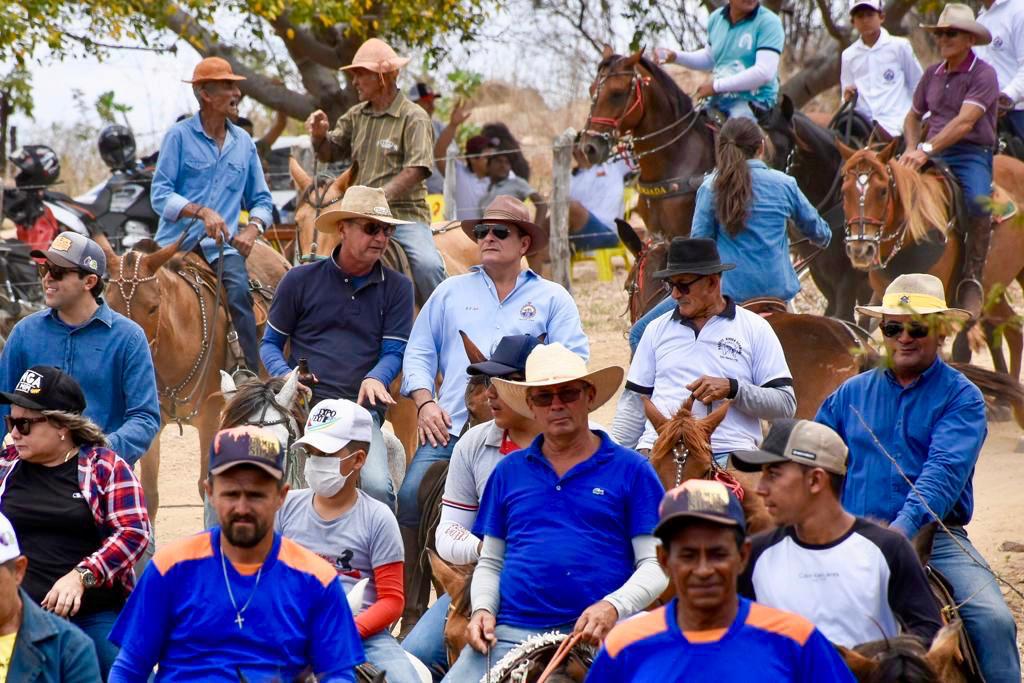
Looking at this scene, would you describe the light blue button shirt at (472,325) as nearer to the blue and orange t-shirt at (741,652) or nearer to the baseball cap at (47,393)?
the baseball cap at (47,393)

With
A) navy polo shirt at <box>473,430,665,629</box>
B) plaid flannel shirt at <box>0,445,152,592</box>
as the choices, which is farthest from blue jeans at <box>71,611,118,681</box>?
navy polo shirt at <box>473,430,665,629</box>

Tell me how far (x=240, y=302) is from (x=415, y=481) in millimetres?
3598

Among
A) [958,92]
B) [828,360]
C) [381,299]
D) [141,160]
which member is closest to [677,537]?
[381,299]

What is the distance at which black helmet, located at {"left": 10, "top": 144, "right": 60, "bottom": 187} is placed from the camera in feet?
56.9

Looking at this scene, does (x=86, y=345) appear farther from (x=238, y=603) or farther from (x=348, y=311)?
(x=238, y=603)

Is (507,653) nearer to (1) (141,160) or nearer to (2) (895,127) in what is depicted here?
(2) (895,127)

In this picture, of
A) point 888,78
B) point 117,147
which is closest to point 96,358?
point 888,78

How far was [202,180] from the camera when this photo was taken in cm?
1099

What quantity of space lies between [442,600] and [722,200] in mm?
3807

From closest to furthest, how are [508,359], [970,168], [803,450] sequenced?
[803,450]
[508,359]
[970,168]

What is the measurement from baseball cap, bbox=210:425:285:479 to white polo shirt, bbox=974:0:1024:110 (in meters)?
9.31

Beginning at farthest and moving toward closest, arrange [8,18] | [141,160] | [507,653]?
1. [141,160]
2. [8,18]
3. [507,653]

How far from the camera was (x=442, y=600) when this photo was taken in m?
6.75

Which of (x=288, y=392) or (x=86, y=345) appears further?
(x=288, y=392)
